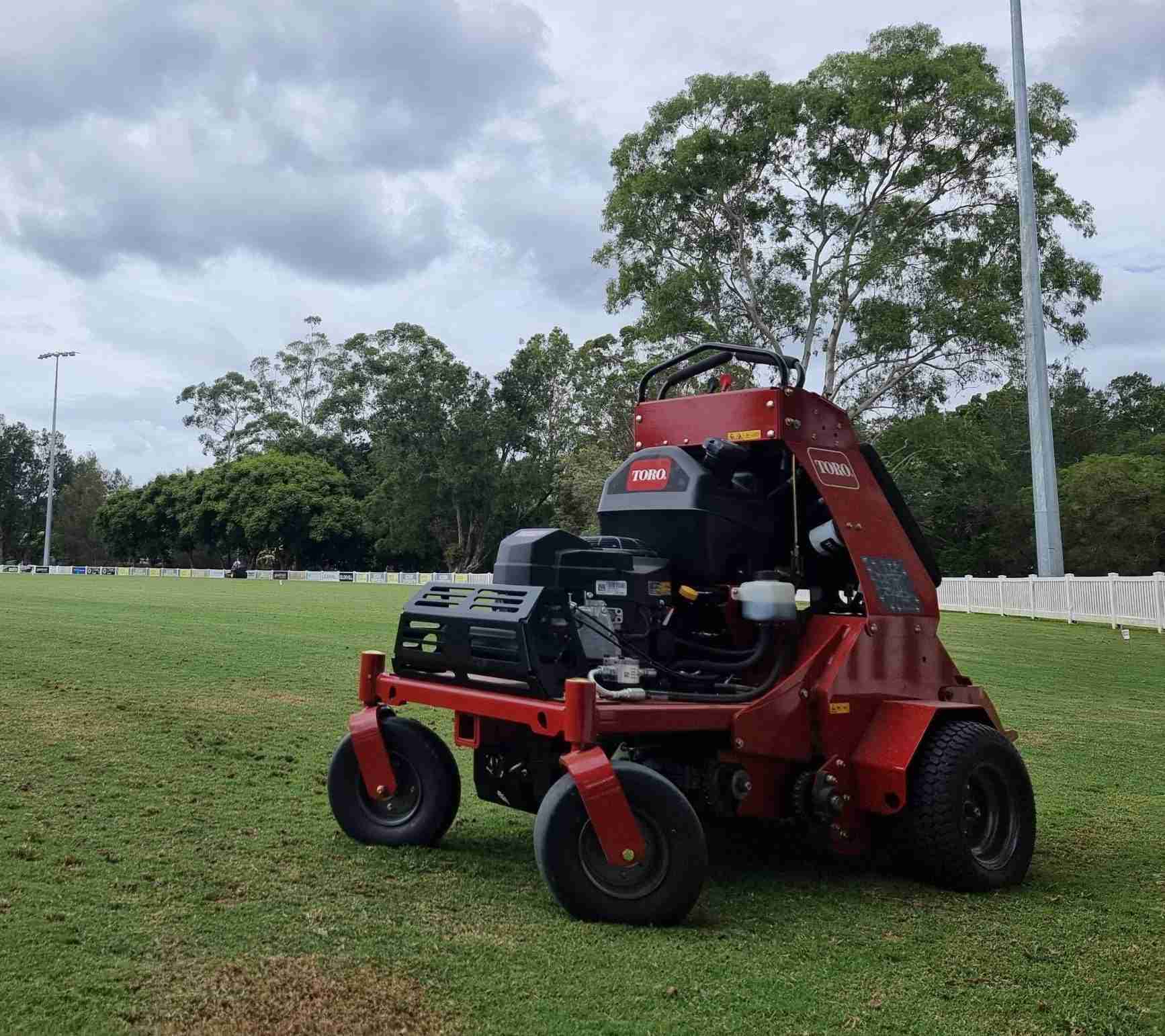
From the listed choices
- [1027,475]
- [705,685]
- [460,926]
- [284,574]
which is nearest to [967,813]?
[705,685]

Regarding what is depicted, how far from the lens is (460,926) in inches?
150

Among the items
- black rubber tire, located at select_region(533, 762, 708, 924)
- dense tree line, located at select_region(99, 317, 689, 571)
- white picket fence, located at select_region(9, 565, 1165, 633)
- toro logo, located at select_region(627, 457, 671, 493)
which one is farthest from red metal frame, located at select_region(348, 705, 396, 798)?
dense tree line, located at select_region(99, 317, 689, 571)

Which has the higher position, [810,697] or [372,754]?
[810,697]

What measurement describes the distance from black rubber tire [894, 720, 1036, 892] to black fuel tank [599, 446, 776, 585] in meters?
1.15

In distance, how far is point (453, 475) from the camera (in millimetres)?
64375

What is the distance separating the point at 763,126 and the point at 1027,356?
1046 cm

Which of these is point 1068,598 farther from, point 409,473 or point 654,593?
point 409,473

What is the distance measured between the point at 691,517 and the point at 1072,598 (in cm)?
2354

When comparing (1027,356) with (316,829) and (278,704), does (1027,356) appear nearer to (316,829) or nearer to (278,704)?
(278,704)

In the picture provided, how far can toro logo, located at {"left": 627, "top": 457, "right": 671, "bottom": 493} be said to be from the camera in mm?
5059

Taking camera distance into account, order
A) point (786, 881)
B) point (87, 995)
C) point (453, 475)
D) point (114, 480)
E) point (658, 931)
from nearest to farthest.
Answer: point (87, 995), point (658, 931), point (786, 881), point (453, 475), point (114, 480)

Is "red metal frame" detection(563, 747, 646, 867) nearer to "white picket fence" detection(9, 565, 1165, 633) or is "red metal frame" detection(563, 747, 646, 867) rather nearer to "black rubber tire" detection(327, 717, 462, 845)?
"black rubber tire" detection(327, 717, 462, 845)

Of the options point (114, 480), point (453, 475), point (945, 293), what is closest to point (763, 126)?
point (945, 293)

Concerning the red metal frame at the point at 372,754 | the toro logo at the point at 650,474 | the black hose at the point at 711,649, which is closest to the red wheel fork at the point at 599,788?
the black hose at the point at 711,649
